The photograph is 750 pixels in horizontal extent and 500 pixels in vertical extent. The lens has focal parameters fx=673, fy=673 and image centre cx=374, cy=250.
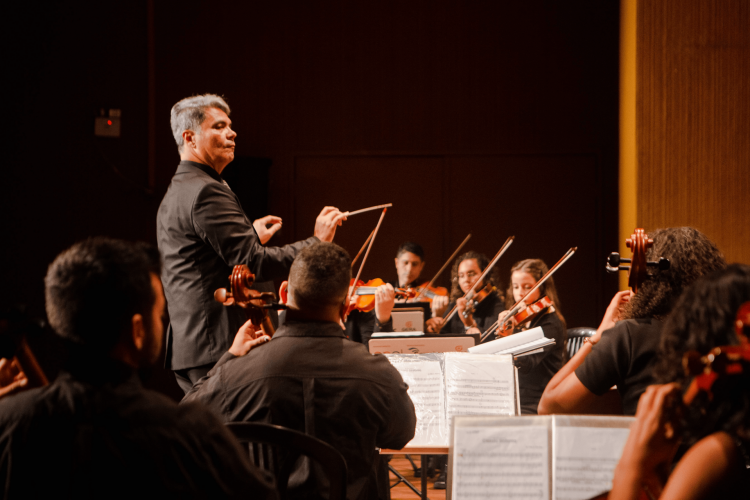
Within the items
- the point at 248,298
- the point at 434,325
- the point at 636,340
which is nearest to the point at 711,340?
the point at 636,340

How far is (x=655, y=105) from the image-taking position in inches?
167

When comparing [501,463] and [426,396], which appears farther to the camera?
[426,396]

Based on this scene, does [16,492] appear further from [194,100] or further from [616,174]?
[616,174]

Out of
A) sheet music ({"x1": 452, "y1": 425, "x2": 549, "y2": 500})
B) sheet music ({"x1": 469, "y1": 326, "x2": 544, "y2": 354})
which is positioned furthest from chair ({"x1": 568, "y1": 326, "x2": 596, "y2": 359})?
sheet music ({"x1": 452, "y1": 425, "x2": 549, "y2": 500})

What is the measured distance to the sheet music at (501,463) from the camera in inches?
61.9

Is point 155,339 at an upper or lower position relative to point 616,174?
lower

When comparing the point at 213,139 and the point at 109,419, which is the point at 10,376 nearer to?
the point at 109,419

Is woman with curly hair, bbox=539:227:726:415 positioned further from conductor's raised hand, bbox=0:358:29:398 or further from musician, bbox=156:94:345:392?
conductor's raised hand, bbox=0:358:29:398

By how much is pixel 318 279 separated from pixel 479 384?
757 millimetres

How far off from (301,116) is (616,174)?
2516 mm

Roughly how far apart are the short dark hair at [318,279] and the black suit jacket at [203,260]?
0.37 meters

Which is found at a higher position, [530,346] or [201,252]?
[201,252]

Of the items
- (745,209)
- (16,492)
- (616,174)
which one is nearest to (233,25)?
(616,174)

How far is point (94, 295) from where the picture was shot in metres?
0.96
